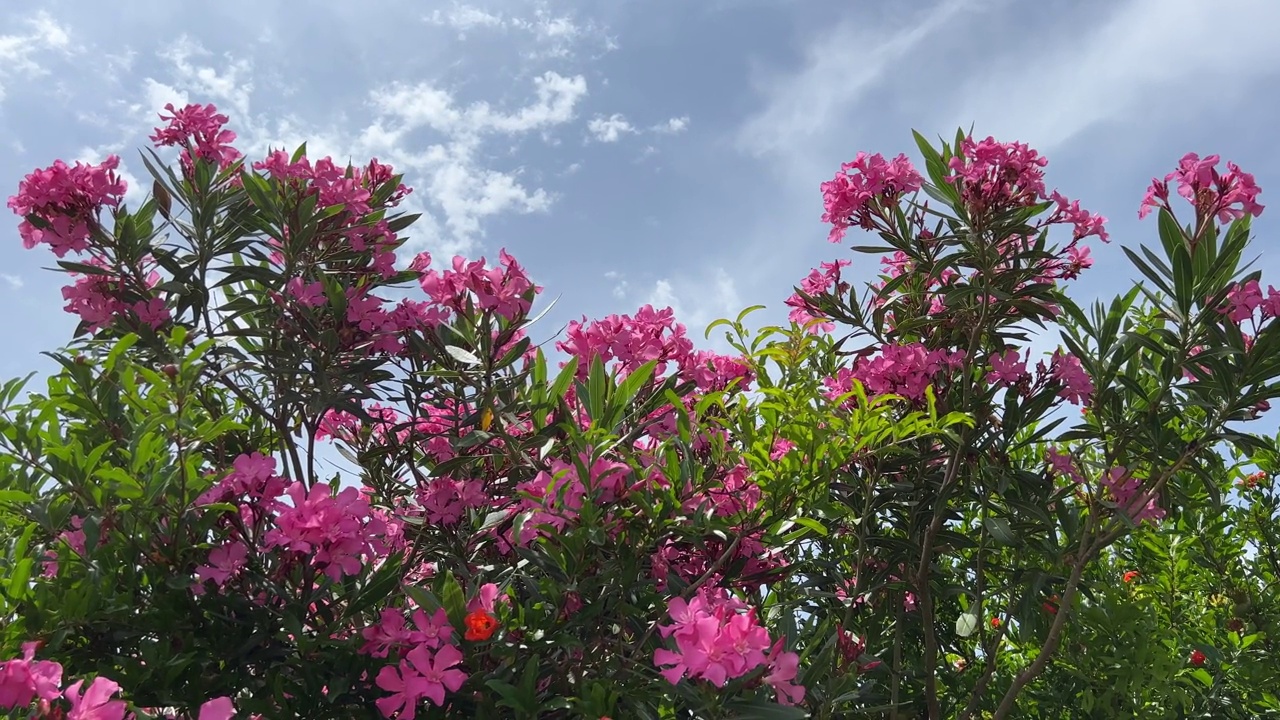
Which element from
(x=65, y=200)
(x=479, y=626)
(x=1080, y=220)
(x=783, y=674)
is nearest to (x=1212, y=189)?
(x=1080, y=220)

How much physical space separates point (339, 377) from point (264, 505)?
1.89ft

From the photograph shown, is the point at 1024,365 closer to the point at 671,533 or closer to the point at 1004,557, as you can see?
the point at 1004,557

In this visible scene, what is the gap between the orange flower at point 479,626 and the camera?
1633 millimetres

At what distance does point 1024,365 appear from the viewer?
2.38 m

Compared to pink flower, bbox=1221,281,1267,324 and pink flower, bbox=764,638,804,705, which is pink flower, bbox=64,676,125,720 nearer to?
pink flower, bbox=764,638,804,705

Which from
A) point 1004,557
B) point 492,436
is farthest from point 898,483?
point 492,436

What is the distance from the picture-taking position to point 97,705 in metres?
1.28

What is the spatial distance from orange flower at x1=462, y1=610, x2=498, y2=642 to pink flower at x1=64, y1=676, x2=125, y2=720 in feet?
1.87

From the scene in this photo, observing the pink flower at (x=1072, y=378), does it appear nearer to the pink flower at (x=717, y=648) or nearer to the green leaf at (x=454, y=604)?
the pink flower at (x=717, y=648)

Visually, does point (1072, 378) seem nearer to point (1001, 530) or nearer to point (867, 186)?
point (1001, 530)

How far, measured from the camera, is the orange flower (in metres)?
1.63

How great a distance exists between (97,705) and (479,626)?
61cm

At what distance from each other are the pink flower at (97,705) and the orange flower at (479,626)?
1.87ft

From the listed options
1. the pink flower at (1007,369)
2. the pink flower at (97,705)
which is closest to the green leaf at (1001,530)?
the pink flower at (1007,369)
